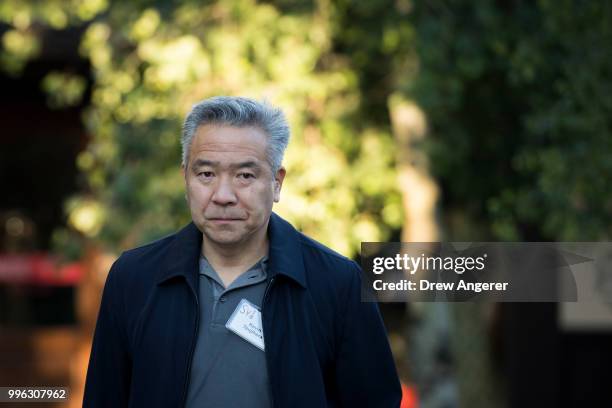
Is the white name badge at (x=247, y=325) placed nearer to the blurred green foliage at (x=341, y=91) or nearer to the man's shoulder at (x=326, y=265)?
the man's shoulder at (x=326, y=265)

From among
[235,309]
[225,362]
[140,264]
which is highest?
[140,264]

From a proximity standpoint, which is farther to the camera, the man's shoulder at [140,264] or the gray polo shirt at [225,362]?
the man's shoulder at [140,264]

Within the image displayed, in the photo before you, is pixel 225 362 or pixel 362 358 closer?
pixel 225 362

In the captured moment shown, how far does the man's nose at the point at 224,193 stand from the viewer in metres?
2.44

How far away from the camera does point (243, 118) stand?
2475 millimetres

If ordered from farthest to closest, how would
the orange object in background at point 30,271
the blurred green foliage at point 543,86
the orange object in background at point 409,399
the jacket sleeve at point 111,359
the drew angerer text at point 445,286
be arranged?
the orange object in background at point 30,271, the orange object in background at point 409,399, the blurred green foliage at point 543,86, the drew angerer text at point 445,286, the jacket sleeve at point 111,359

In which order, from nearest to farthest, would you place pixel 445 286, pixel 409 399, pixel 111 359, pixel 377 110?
pixel 111 359 → pixel 445 286 → pixel 377 110 → pixel 409 399

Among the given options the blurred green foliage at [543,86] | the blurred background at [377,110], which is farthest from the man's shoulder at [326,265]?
the blurred green foliage at [543,86]

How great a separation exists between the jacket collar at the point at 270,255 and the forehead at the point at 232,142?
0.66 ft

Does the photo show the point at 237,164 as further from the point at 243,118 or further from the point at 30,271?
the point at 30,271

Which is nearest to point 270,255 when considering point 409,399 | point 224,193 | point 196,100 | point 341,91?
point 224,193

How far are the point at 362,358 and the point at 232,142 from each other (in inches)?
22.0

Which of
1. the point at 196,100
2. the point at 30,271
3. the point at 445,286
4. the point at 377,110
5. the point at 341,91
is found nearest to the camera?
the point at 445,286

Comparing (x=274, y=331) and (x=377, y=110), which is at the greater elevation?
(x=377, y=110)
